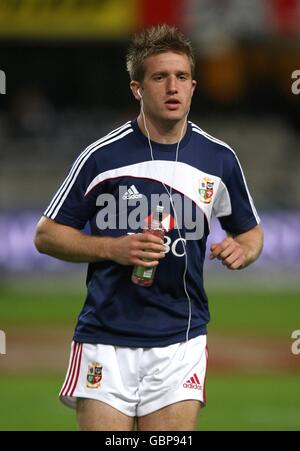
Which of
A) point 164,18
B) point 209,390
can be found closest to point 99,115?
point 164,18

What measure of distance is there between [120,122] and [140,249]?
21.6 meters

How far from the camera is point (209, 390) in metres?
12.0

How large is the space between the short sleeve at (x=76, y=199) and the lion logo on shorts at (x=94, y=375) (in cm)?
69

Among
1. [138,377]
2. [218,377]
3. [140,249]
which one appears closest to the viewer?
[140,249]

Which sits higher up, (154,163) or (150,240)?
(154,163)

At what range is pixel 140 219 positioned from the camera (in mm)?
5328

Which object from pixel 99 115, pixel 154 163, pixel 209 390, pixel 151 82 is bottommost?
pixel 209 390

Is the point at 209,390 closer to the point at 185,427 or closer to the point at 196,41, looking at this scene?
the point at 185,427

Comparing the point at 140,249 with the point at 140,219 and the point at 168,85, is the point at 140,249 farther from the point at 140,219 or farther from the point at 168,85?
the point at 168,85

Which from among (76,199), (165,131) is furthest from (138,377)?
(165,131)

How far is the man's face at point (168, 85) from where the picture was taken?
5.30 meters

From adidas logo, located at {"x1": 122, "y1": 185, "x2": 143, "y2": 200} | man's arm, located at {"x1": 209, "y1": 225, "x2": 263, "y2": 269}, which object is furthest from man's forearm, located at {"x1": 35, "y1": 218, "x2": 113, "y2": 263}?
man's arm, located at {"x1": 209, "y1": 225, "x2": 263, "y2": 269}

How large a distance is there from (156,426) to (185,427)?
138 mm

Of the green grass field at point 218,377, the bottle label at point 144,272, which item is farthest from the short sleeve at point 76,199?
the green grass field at point 218,377
